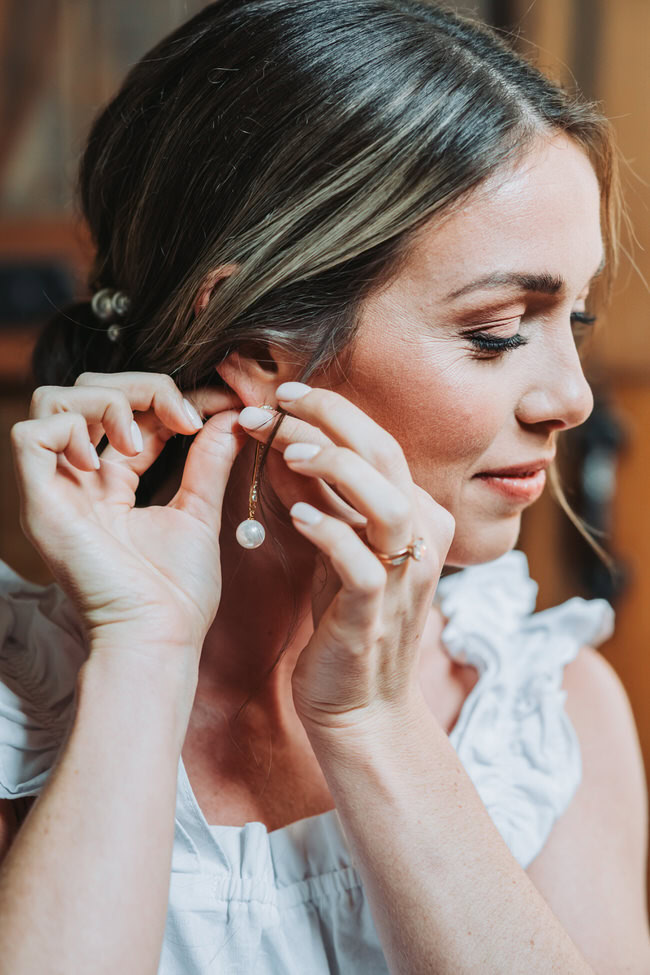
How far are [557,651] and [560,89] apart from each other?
2.46ft

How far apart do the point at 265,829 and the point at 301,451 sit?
0.45m

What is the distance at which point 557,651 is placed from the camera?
4.46 feet

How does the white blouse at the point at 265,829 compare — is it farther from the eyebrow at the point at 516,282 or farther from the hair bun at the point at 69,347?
the eyebrow at the point at 516,282

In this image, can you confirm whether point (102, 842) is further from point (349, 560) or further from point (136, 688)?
point (349, 560)

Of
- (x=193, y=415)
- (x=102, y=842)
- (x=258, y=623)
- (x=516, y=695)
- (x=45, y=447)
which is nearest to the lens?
(x=102, y=842)

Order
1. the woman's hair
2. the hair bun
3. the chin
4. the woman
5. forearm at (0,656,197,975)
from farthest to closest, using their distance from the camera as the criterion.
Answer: the hair bun
the chin
the woman's hair
the woman
forearm at (0,656,197,975)

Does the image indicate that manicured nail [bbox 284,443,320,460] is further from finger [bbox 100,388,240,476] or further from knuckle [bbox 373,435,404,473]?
finger [bbox 100,388,240,476]

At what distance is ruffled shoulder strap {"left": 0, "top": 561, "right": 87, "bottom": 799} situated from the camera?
94 centimetres

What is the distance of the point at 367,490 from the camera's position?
84 centimetres

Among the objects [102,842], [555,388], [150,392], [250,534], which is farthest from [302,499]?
[102,842]

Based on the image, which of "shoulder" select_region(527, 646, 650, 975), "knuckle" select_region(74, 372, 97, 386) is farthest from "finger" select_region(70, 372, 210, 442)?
"shoulder" select_region(527, 646, 650, 975)

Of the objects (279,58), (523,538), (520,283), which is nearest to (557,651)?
(520,283)

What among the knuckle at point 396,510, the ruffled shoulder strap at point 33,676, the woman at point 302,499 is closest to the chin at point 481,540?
the woman at point 302,499

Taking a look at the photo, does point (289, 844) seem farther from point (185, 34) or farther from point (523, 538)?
point (523, 538)
